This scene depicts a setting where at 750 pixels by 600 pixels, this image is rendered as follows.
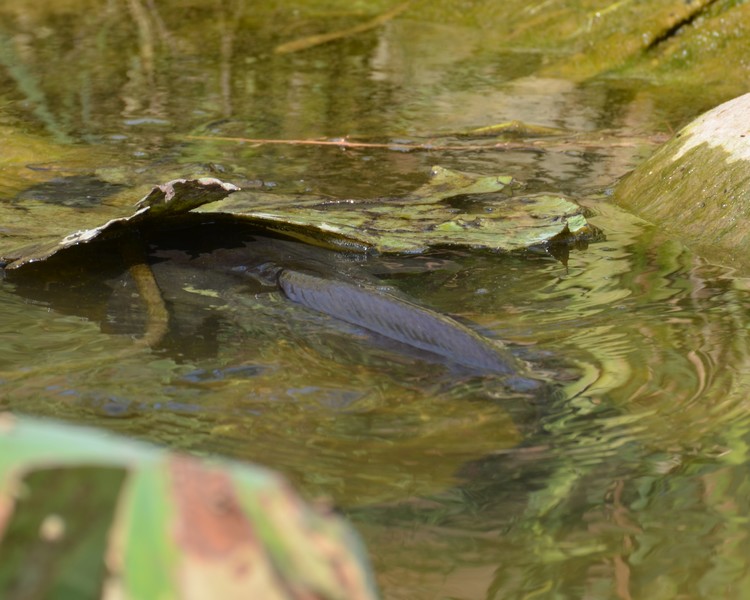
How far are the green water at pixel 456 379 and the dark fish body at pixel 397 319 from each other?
0.05 metres

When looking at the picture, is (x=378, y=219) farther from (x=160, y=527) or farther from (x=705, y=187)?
(x=160, y=527)

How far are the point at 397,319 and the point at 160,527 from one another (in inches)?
61.8

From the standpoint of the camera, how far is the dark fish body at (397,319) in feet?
6.20

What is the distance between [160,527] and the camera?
482 millimetres

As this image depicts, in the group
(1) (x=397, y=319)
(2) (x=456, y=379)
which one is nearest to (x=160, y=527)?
(2) (x=456, y=379)

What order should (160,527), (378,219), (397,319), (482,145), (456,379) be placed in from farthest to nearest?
(482,145) → (378,219) → (397,319) → (456,379) → (160,527)

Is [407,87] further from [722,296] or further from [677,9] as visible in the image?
[722,296]

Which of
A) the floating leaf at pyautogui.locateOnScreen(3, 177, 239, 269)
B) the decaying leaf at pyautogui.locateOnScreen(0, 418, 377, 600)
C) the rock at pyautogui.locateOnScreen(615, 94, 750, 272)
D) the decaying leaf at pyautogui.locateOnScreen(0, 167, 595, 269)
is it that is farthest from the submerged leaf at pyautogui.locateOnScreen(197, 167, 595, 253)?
the decaying leaf at pyautogui.locateOnScreen(0, 418, 377, 600)

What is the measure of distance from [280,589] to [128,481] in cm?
9

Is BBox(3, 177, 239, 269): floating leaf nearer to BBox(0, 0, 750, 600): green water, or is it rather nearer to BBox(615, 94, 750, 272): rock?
BBox(0, 0, 750, 600): green water

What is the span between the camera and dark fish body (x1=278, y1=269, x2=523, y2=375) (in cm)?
189

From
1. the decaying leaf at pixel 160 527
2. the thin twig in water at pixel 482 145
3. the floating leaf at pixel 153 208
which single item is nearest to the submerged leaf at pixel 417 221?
the floating leaf at pixel 153 208

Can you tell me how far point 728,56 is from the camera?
463 cm

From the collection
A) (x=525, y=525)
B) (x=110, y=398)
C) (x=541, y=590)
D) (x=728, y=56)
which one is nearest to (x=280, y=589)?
(x=541, y=590)
